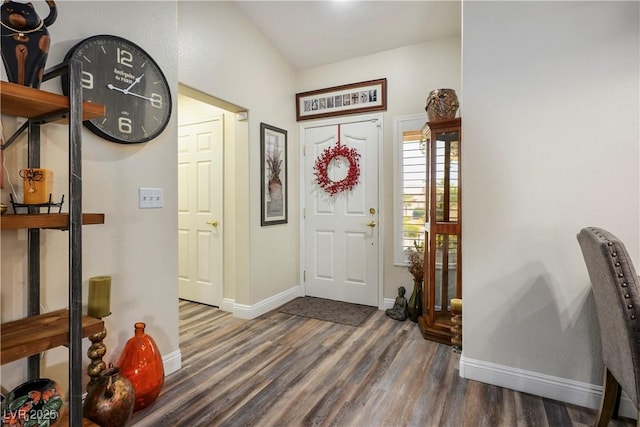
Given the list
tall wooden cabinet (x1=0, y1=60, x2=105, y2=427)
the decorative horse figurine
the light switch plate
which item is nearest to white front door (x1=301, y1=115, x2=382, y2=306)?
the light switch plate

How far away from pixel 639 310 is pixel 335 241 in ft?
9.11

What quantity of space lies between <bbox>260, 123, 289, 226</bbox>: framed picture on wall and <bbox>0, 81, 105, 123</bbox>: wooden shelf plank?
201 centimetres

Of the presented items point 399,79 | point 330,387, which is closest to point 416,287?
point 330,387

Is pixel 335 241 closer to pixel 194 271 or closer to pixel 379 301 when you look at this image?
pixel 379 301

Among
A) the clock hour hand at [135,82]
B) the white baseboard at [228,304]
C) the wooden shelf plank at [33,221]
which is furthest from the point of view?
the white baseboard at [228,304]

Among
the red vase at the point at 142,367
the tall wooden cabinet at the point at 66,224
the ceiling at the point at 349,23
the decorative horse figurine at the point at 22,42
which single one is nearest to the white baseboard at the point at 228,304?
the red vase at the point at 142,367

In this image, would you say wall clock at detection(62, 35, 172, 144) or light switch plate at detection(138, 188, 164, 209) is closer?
wall clock at detection(62, 35, 172, 144)

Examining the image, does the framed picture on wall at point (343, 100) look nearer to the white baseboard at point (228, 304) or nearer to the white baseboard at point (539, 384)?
the white baseboard at point (228, 304)

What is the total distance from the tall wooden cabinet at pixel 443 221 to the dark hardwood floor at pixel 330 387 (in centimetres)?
32

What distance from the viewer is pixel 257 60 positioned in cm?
331

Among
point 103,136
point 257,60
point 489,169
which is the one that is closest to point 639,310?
point 489,169

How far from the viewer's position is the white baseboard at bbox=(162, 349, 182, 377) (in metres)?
2.17

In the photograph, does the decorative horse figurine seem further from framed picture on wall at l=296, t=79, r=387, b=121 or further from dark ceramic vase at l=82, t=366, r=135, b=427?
framed picture on wall at l=296, t=79, r=387, b=121

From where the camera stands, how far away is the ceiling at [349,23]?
9.61 ft
